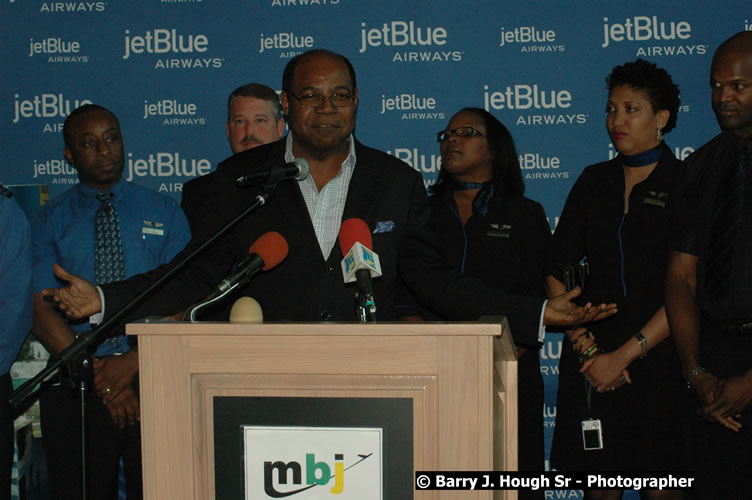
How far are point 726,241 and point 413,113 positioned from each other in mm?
1927

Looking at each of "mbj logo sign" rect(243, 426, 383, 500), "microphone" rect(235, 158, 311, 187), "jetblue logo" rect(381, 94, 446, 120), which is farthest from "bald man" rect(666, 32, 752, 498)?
"mbj logo sign" rect(243, 426, 383, 500)

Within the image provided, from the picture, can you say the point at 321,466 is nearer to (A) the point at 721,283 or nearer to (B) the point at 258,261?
(B) the point at 258,261

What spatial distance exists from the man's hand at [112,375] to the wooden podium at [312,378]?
1.82 meters

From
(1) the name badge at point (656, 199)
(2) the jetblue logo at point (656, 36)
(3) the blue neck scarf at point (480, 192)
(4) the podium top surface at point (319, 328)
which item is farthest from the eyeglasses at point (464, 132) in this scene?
(4) the podium top surface at point (319, 328)

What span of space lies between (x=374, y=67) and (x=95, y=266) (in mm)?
1953

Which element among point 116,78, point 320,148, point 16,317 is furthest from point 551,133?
point 16,317

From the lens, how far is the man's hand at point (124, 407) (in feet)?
11.1

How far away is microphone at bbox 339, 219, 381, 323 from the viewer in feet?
5.72

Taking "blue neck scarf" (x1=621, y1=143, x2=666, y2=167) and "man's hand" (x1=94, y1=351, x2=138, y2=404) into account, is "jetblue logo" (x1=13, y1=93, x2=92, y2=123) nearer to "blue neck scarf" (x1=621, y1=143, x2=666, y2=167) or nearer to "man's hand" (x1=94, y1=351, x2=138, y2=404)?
"man's hand" (x1=94, y1=351, x2=138, y2=404)

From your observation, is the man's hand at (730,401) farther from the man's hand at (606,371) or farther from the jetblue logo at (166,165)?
the jetblue logo at (166,165)

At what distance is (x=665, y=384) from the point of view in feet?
11.0

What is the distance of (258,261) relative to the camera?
1.84 meters

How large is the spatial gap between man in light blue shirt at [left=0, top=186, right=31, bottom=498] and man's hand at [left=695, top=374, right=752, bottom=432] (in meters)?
2.93

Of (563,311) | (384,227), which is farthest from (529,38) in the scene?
(563,311)
